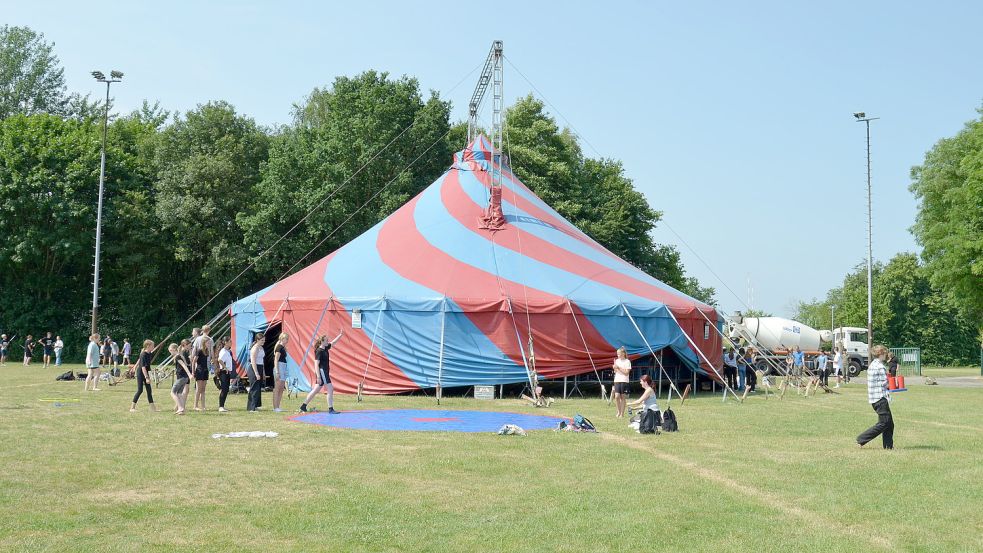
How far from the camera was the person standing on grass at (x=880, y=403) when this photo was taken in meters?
10.8

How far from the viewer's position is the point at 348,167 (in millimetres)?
33031

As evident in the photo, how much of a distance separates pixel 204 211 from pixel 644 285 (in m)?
19.2

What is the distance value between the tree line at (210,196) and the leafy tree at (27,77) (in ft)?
32.6

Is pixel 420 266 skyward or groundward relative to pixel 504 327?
skyward

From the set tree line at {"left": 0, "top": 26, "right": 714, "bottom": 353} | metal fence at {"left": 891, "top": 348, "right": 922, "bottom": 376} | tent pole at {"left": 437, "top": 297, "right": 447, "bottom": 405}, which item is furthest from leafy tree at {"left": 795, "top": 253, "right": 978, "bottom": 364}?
tent pole at {"left": 437, "top": 297, "right": 447, "bottom": 405}

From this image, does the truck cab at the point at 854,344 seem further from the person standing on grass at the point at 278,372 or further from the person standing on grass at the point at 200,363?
Result: the person standing on grass at the point at 200,363

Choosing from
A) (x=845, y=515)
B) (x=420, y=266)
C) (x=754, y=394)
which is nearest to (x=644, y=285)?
(x=754, y=394)

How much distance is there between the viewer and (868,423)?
570 inches

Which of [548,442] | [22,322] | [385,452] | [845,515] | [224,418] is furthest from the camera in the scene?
[22,322]

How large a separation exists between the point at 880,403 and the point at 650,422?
9.79 ft

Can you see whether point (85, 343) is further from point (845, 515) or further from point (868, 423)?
point (845, 515)

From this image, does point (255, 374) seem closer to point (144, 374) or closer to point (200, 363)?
point (200, 363)

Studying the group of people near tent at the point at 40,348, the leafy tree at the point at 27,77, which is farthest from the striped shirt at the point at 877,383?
the leafy tree at the point at 27,77

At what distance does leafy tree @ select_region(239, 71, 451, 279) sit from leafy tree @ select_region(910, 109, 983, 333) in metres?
17.9
